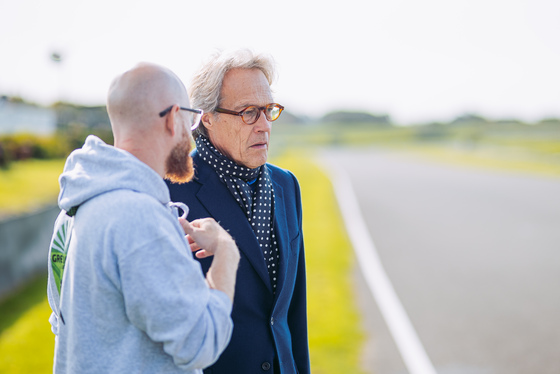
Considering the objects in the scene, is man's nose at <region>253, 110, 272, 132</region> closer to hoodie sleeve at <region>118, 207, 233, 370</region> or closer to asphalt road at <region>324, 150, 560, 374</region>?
hoodie sleeve at <region>118, 207, 233, 370</region>

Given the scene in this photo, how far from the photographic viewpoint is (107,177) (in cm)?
146

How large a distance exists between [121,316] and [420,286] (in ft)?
20.9

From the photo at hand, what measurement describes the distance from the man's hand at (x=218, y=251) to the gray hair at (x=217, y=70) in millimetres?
1002

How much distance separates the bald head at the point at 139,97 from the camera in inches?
58.4

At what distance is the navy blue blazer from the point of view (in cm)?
234

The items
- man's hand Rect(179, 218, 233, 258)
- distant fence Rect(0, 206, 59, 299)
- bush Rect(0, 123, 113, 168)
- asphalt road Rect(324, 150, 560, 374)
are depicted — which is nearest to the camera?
man's hand Rect(179, 218, 233, 258)

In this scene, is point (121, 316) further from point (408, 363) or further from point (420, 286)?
point (420, 286)

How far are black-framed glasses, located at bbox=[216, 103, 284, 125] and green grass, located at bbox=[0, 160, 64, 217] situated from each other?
675 cm

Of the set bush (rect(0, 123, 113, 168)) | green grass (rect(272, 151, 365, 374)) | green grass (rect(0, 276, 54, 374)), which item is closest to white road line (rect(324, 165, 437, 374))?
green grass (rect(272, 151, 365, 374))

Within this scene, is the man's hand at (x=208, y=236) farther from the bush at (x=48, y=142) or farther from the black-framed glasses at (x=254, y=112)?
the bush at (x=48, y=142)

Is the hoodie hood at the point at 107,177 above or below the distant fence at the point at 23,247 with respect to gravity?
above

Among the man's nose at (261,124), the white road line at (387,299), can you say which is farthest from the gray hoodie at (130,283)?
the white road line at (387,299)

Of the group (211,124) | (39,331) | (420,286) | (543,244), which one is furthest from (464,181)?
(211,124)

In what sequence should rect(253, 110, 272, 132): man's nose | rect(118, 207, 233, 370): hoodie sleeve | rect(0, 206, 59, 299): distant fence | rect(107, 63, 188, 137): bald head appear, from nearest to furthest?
rect(118, 207, 233, 370): hoodie sleeve
rect(107, 63, 188, 137): bald head
rect(253, 110, 272, 132): man's nose
rect(0, 206, 59, 299): distant fence
